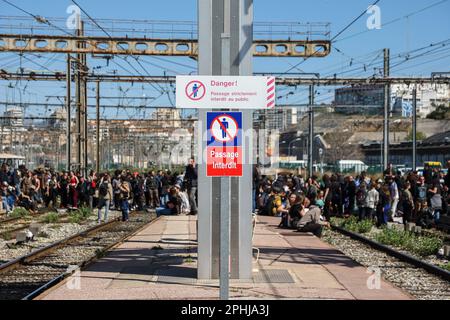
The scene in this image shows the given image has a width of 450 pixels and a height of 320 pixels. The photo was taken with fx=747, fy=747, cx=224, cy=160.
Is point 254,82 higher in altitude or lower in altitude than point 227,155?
higher

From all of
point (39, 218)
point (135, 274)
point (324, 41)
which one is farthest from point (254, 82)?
point (324, 41)

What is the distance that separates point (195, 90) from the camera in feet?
27.5

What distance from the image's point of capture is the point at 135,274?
1290 cm

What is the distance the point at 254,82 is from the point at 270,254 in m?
8.30

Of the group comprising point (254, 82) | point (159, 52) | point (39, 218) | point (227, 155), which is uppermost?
point (159, 52)

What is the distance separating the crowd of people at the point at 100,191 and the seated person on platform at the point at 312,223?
190 inches

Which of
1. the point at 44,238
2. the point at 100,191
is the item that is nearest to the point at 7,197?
the point at 100,191

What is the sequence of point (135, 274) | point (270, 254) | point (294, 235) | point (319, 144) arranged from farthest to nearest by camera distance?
1. point (319, 144)
2. point (294, 235)
3. point (270, 254)
4. point (135, 274)

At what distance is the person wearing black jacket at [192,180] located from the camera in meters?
25.3

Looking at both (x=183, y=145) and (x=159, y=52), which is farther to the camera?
(x=183, y=145)

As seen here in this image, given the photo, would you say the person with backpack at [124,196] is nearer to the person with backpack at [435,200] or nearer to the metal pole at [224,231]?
the person with backpack at [435,200]

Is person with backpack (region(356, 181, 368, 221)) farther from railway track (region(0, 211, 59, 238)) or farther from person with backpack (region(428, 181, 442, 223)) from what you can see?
railway track (region(0, 211, 59, 238))

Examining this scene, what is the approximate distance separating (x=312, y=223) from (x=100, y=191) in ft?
32.0
